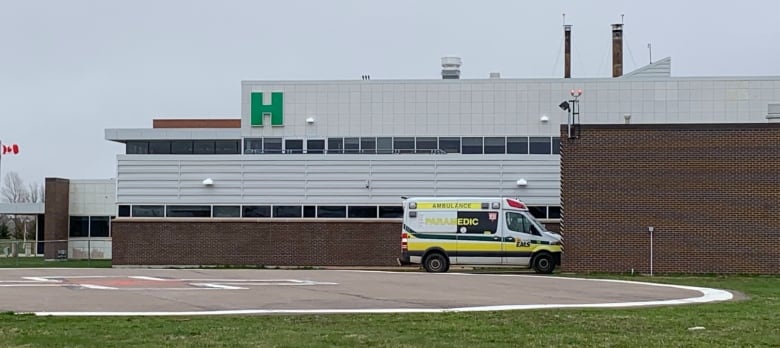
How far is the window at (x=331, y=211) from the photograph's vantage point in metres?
40.9

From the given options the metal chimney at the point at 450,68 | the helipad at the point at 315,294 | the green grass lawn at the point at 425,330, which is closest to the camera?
the green grass lawn at the point at 425,330

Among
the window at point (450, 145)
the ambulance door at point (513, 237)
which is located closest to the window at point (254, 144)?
the window at point (450, 145)

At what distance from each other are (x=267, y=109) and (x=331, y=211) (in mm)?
8474

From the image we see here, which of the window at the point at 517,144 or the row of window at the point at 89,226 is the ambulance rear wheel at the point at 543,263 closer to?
the window at the point at 517,144

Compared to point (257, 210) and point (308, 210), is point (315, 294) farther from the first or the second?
point (257, 210)

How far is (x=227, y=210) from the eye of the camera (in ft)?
135

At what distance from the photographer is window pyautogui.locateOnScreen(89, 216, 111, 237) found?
57.9 metres

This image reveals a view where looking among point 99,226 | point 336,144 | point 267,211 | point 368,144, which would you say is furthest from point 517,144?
point 99,226

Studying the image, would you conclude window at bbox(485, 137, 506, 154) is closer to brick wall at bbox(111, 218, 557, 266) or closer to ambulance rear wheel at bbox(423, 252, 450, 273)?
brick wall at bbox(111, 218, 557, 266)

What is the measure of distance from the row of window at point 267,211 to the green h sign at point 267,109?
7353 mm

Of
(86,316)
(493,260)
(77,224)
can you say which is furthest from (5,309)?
(77,224)

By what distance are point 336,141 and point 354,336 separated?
115 ft

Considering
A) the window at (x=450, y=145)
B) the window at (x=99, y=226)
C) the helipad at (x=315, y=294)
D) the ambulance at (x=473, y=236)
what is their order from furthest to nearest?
1. the window at (x=99, y=226)
2. the window at (x=450, y=145)
3. the ambulance at (x=473, y=236)
4. the helipad at (x=315, y=294)

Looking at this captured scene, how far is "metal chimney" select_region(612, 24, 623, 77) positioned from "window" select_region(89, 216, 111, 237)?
1076 inches
